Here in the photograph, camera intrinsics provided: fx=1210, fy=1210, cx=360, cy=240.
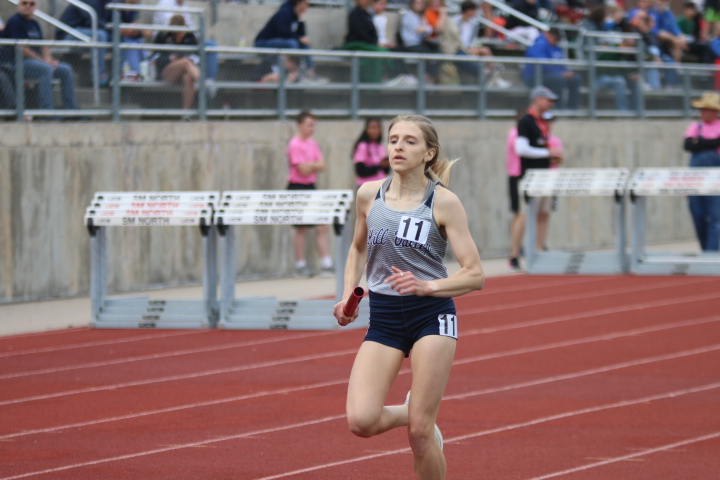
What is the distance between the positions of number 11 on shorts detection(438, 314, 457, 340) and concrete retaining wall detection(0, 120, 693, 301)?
899 centimetres

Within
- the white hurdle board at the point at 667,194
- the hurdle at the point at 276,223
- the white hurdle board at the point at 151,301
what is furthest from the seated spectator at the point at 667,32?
the white hurdle board at the point at 151,301

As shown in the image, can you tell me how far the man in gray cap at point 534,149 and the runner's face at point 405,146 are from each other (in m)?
10.4

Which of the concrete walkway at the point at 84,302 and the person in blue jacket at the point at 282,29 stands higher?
the person in blue jacket at the point at 282,29

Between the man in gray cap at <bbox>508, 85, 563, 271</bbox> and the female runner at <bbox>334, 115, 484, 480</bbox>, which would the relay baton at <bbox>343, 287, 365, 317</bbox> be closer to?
the female runner at <bbox>334, 115, 484, 480</bbox>

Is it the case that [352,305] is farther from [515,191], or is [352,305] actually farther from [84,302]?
[515,191]

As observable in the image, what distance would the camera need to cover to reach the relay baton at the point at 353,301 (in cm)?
513

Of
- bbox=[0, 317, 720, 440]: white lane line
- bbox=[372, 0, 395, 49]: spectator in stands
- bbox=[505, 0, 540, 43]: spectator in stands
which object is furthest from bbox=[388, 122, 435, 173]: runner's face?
bbox=[505, 0, 540, 43]: spectator in stands

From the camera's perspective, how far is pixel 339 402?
8320mm

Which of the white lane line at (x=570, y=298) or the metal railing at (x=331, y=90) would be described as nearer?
the white lane line at (x=570, y=298)

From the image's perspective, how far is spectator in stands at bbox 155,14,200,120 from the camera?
1486 centimetres

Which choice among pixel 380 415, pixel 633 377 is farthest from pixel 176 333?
pixel 380 415

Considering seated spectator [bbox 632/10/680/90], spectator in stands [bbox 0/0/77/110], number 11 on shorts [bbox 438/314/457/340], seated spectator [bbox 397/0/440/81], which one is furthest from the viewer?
seated spectator [bbox 632/10/680/90]

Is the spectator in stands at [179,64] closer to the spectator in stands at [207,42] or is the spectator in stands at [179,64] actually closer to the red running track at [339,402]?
the spectator in stands at [207,42]

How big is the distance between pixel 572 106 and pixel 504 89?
6.35 ft
